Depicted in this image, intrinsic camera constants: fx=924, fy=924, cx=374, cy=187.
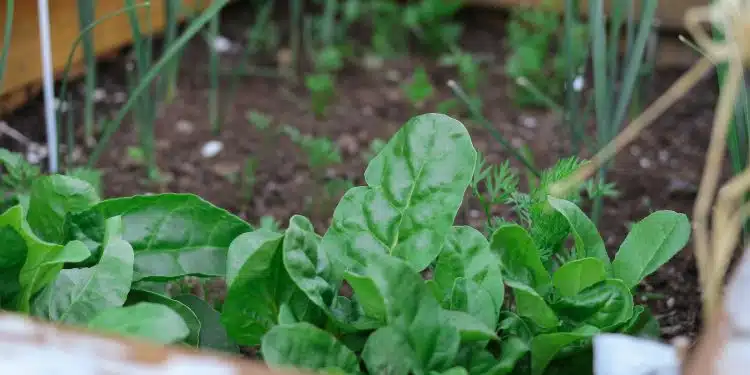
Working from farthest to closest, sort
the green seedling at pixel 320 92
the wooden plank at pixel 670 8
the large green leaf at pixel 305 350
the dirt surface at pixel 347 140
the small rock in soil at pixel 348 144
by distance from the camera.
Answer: the wooden plank at pixel 670 8 → the green seedling at pixel 320 92 → the small rock in soil at pixel 348 144 → the dirt surface at pixel 347 140 → the large green leaf at pixel 305 350

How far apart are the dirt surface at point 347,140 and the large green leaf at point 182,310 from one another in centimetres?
53

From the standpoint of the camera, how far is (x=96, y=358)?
54cm

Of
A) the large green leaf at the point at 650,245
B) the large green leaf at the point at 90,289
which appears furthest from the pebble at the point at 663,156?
the large green leaf at the point at 90,289

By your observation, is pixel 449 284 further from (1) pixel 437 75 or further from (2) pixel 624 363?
(1) pixel 437 75

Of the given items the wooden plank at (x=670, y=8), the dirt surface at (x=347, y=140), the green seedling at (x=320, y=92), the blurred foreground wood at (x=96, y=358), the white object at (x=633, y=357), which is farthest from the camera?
the wooden plank at (x=670, y=8)

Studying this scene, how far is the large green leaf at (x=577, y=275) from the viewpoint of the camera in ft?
2.81

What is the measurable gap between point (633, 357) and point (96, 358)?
1.20ft

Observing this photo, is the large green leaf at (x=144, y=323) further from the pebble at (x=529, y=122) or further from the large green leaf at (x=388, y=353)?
the pebble at (x=529, y=122)

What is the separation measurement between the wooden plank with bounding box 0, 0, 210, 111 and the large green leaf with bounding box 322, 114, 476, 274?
2.48ft

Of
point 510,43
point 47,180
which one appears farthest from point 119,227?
point 510,43

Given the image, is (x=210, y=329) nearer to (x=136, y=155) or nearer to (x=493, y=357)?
(x=493, y=357)

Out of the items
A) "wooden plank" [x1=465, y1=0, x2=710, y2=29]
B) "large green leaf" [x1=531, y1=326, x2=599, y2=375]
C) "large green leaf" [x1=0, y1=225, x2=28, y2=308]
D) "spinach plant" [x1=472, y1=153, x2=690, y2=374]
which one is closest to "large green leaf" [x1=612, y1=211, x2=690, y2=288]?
"spinach plant" [x1=472, y1=153, x2=690, y2=374]

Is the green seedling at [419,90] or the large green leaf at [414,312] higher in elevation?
the large green leaf at [414,312]

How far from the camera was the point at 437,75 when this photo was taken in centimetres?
202
